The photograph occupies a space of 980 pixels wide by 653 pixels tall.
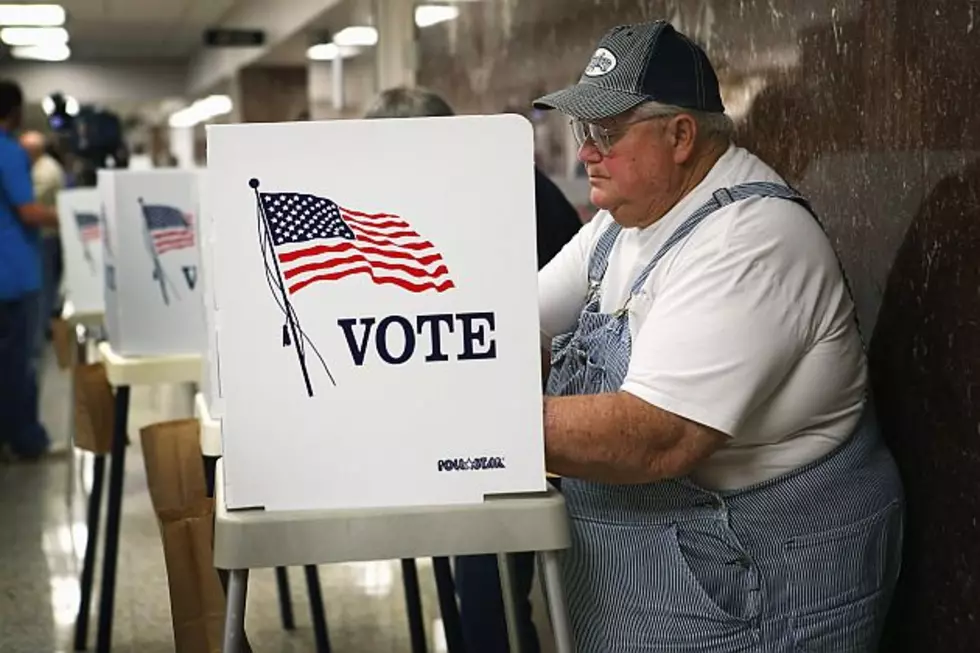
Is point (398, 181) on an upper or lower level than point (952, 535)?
upper

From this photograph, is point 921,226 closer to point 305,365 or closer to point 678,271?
point 678,271

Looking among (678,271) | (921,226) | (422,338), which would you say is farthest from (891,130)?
(422,338)

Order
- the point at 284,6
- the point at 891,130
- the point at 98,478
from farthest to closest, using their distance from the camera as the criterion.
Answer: the point at 284,6, the point at 98,478, the point at 891,130

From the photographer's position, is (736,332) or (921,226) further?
(921,226)

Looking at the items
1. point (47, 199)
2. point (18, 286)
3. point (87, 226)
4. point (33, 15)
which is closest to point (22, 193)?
point (18, 286)

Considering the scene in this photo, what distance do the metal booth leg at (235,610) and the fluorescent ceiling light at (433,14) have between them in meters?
3.29

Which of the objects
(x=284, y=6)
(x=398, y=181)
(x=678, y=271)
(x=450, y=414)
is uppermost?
(x=284, y=6)

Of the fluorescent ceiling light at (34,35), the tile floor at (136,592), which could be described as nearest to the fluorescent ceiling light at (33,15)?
the fluorescent ceiling light at (34,35)

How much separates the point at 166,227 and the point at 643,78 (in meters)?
1.33

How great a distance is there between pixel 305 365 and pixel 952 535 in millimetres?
853

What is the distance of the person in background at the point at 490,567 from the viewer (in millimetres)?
2383

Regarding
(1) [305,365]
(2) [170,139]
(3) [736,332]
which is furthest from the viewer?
(2) [170,139]

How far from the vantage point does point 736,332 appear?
1.45 metres

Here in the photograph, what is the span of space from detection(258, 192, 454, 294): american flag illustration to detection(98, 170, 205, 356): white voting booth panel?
53.1 inches
